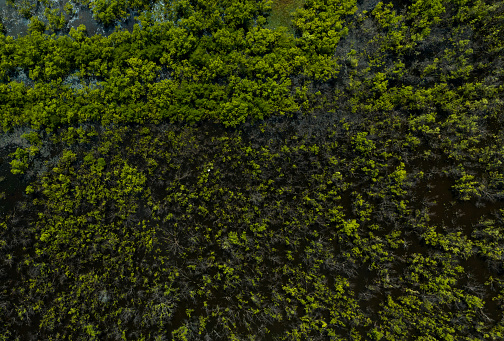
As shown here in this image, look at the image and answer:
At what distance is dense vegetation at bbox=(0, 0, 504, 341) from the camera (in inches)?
401

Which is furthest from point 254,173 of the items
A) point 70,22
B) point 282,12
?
point 70,22

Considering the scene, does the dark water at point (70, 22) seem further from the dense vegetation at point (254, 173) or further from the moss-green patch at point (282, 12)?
the moss-green patch at point (282, 12)

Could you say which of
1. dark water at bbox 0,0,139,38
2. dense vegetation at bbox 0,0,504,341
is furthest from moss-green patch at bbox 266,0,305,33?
dark water at bbox 0,0,139,38

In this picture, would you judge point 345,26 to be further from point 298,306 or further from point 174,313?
point 174,313

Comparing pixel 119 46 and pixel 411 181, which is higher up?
pixel 119 46

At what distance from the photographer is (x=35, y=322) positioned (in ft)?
33.6

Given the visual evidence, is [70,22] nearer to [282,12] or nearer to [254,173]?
[282,12]

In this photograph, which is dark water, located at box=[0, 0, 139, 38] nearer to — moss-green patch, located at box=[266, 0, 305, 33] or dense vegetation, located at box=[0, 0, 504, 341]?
dense vegetation, located at box=[0, 0, 504, 341]

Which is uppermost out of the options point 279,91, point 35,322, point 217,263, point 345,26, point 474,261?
point 345,26

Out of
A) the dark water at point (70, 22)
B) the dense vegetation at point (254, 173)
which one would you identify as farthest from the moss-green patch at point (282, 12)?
the dark water at point (70, 22)

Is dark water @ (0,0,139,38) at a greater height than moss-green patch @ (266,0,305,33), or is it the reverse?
moss-green patch @ (266,0,305,33)

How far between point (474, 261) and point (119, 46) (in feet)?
55.2

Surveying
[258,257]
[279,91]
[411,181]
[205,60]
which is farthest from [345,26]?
[258,257]

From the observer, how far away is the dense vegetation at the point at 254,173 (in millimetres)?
10195
